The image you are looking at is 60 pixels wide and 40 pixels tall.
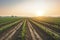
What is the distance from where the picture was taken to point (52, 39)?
808 inches

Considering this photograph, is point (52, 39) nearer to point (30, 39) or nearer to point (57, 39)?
point (57, 39)

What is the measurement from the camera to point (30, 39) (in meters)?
20.0

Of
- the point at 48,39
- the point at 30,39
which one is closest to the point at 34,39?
the point at 30,39

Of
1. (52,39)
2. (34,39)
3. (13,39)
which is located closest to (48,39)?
(52,39)

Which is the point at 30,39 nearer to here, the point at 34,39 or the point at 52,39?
the point at 34,39

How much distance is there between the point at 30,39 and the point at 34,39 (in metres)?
0.62

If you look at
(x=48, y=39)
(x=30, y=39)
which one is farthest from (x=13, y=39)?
(x=48, y=39)

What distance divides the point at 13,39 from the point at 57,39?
6297mm

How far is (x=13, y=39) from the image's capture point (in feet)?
65.1

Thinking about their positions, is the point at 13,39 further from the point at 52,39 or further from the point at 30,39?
the point at 52,39

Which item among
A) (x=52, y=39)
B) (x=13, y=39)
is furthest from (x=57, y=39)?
(x=13, y=39)

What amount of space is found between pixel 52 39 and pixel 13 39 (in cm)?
574

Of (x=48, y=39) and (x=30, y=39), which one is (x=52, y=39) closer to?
(x=48, y=39)

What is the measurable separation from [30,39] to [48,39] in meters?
2.77
